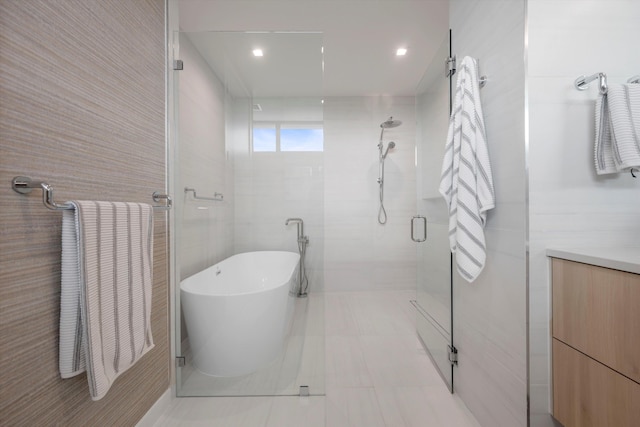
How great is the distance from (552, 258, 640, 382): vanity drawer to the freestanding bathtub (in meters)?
1.33

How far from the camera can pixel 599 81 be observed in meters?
0.99

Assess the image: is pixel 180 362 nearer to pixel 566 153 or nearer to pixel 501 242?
pixel 501 242

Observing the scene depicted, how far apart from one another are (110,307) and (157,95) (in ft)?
3.63

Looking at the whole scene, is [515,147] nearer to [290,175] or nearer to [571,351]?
[571,351]

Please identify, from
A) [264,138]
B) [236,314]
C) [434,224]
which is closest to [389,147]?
[434,224]

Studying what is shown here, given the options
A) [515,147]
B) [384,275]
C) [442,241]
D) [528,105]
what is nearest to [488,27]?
[528,105]

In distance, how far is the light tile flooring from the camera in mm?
1399

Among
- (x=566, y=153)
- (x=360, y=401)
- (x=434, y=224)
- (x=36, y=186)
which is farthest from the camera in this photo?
(x=434, y=224)

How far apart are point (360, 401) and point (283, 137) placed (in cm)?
167

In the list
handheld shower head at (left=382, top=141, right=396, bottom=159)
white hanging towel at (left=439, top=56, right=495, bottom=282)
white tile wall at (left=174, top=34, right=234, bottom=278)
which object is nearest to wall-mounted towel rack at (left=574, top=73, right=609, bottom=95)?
white hanging towel at (left=439, top=56, right=495, bottom=282)

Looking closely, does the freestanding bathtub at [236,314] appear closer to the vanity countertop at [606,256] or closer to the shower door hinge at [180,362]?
the shower door hinge at [180,362]

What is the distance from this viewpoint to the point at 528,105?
A: 3.46 ft

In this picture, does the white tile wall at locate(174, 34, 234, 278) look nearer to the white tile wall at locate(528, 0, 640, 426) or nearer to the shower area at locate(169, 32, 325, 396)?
the shower area at locate(169, 32, 325, 396)

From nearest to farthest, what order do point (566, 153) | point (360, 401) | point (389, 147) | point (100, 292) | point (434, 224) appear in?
point (100, 292) < point (566, 153) < point (360, 401) < point (434, 224) < point (389, 147)
